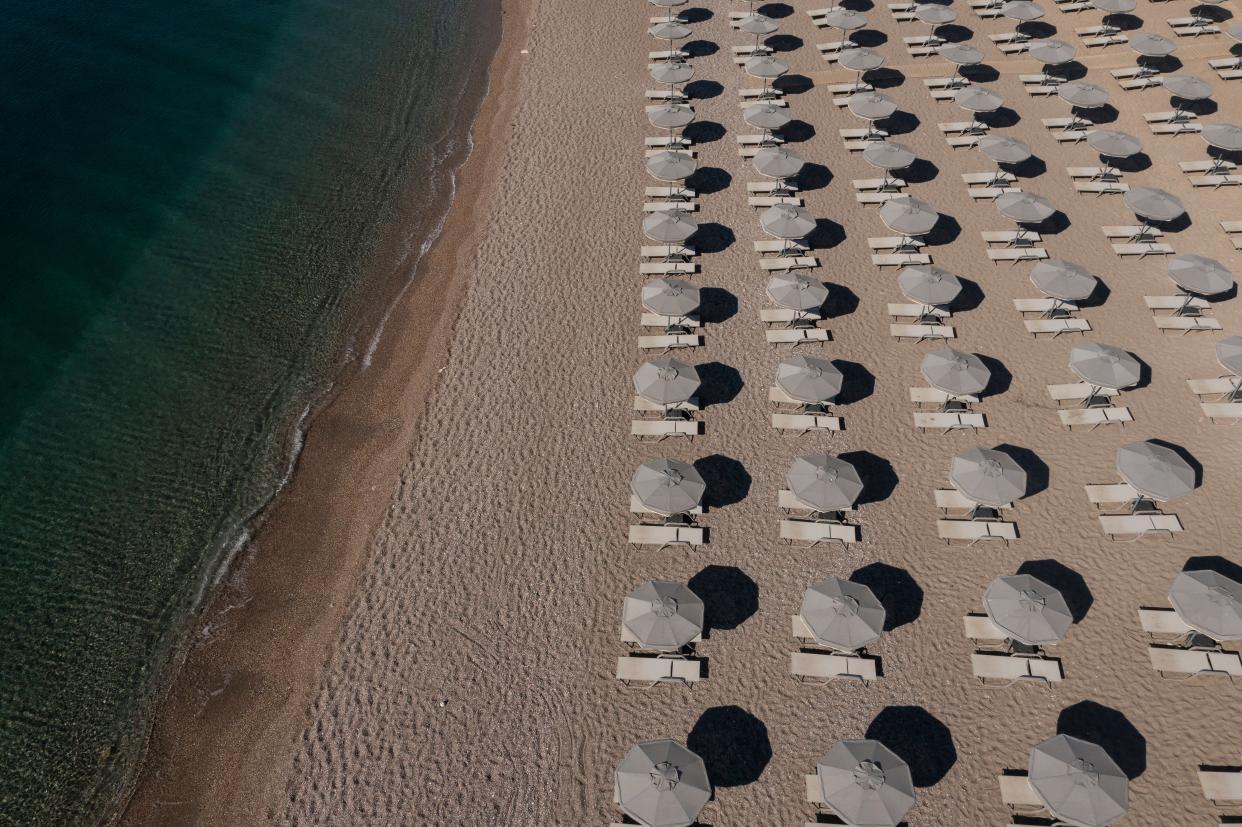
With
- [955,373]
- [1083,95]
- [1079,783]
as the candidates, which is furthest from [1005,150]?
[1079,783]

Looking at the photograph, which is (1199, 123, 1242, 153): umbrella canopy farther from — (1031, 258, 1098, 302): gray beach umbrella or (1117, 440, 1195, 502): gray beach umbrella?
(1117, 440, 1195, 502): gray beach umbrella

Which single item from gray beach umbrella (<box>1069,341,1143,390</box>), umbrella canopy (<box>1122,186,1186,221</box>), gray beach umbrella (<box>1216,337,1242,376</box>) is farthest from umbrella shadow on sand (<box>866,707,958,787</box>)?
umbrella canopy (<box>1122,186,1186,221</box>)

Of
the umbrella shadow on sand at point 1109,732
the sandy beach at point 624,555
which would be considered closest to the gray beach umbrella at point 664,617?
the sandy beach at point 624,555

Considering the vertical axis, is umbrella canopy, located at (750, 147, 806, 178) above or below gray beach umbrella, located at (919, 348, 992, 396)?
above

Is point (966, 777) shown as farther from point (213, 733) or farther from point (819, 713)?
point (213, 733)

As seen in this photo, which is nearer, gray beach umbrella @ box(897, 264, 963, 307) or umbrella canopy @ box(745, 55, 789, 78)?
gray beach umbrella @ box(897, 264, 963, 307)

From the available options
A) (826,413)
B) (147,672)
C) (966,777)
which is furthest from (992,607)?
(147,672)
